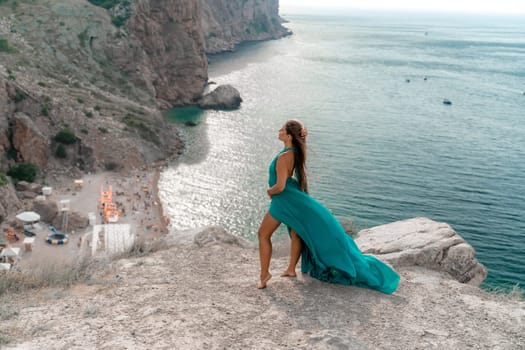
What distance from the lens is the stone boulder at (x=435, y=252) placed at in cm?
1128

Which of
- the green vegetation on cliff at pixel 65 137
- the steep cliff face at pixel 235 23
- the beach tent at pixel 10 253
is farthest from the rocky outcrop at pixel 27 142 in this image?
the steep cliff face at pixel 235 23

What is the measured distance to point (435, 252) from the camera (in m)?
A: 11.4

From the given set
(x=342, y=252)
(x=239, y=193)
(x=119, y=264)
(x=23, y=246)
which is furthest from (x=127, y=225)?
(x=342, y=252)

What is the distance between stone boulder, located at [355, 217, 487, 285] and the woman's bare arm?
413 centimetres

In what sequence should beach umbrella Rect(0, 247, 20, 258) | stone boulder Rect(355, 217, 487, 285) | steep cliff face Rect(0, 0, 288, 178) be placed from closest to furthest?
stone boulder Rect(355, 217, 487, 285) < beach umbrella Rect(0, 247, 20, 258) < steep cliff face Rect(0, 0, 288, 178)

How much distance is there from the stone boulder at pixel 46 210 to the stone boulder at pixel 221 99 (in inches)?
1431

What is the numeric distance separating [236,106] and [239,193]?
29.6 metres

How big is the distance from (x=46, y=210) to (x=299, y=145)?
28.5 m

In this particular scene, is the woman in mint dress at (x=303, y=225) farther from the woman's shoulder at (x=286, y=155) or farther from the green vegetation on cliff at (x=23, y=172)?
the green vegetation on cliff at (x=23, y=172)

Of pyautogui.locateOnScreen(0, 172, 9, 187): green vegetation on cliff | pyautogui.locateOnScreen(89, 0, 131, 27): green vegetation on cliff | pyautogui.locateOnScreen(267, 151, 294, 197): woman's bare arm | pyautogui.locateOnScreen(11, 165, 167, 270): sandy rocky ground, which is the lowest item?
pyautogui.locateOnScreen(11, 165, 167, 270): sandy rocky ground

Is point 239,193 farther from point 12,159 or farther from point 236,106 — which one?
point 236,106

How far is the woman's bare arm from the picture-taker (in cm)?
852

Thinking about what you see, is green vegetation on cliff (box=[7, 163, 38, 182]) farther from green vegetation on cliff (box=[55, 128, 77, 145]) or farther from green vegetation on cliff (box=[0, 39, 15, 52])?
green vegetation on cliff (box=[0, 39, 15, 52])

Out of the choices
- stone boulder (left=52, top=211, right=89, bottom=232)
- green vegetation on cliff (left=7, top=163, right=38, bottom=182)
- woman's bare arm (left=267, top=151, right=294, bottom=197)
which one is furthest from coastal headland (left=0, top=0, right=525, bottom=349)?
green vegetation on cliff (left=7, top=163, right=38, bottom=182)
